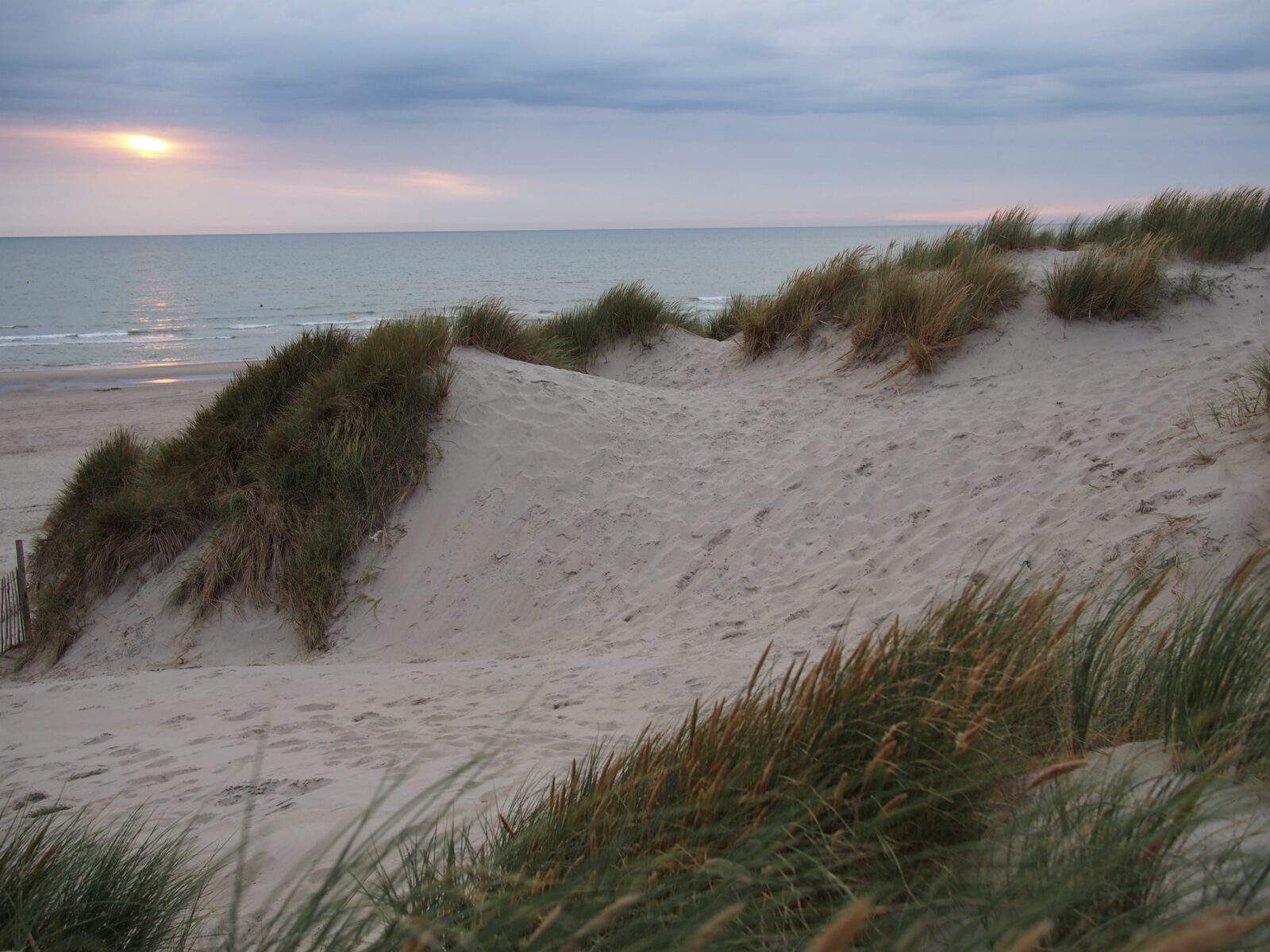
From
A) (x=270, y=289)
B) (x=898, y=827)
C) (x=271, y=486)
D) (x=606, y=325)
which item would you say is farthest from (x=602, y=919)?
(x=270, y=289)

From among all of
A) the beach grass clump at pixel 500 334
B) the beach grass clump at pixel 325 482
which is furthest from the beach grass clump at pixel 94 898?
the beach grass clump at pixel 500 334

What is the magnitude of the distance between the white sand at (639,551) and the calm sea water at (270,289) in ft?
14.4

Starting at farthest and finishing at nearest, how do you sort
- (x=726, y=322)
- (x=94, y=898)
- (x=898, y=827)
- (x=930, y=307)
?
(x=726, y=322) < (x=930, y=307) < (x=94, y=898) < (x=898, y=827)

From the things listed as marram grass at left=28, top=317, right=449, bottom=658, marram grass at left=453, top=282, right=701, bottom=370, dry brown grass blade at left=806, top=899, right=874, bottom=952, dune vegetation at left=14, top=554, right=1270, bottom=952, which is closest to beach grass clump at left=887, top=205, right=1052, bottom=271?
marram grass at left=453, top=282, right=701, bottom=370

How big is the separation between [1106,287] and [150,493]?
30.9 feet

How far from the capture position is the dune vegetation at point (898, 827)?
163 centimetres

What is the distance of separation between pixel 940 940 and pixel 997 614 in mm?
1385

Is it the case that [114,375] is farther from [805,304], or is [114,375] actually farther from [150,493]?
[805,304]

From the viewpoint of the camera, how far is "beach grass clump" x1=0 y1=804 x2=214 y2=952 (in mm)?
2035

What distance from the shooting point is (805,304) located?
1065 centimetres

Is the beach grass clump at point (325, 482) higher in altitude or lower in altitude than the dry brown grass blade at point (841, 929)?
lower

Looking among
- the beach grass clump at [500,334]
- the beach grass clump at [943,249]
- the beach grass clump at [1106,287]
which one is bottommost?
the beach grass clump at [500,334]

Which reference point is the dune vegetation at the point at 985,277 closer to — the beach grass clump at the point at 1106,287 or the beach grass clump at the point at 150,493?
the beach grass clump at the point at 1106,287

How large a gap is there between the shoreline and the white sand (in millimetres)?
17530
